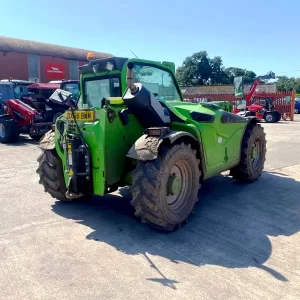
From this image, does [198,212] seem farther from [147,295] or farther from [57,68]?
[57,68]

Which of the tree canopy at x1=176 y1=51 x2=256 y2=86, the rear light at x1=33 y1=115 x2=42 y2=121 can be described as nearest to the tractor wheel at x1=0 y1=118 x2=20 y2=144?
the rear light at x1=33 y1=115 x2=42 y2=121

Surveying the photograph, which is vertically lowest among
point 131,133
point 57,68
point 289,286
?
point 289,286

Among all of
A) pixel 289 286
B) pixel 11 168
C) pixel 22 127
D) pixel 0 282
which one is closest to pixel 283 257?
pixel 289 286

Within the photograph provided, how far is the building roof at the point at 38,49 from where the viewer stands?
1243 inches

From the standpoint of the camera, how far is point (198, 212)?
476 centimetres

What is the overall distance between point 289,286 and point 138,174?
1.88 m

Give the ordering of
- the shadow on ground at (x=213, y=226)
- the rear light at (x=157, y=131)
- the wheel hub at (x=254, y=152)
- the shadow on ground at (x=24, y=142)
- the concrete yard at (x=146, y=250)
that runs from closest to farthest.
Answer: the concrete yard at (x=146, y=250)
the shadow on ground at (x=213, y=226)
the rear light at (x=157, y=131)
the wheel hub at (x=254, y=152)
the shadow on ground at (x=24, y=142)

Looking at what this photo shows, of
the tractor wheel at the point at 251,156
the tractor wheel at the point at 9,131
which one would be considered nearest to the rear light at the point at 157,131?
the tractor wheel at the point at 251,156

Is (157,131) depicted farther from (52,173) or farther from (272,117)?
(272,117)

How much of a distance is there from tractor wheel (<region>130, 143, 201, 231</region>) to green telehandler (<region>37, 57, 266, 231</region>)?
0.01 metres

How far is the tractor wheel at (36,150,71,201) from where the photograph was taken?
4762mm

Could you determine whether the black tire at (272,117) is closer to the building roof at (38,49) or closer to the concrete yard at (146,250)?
the concrete yard at (146,250)

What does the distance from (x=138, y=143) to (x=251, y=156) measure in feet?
10.1

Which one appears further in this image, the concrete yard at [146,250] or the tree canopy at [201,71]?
the tree canopy at [201,71]
